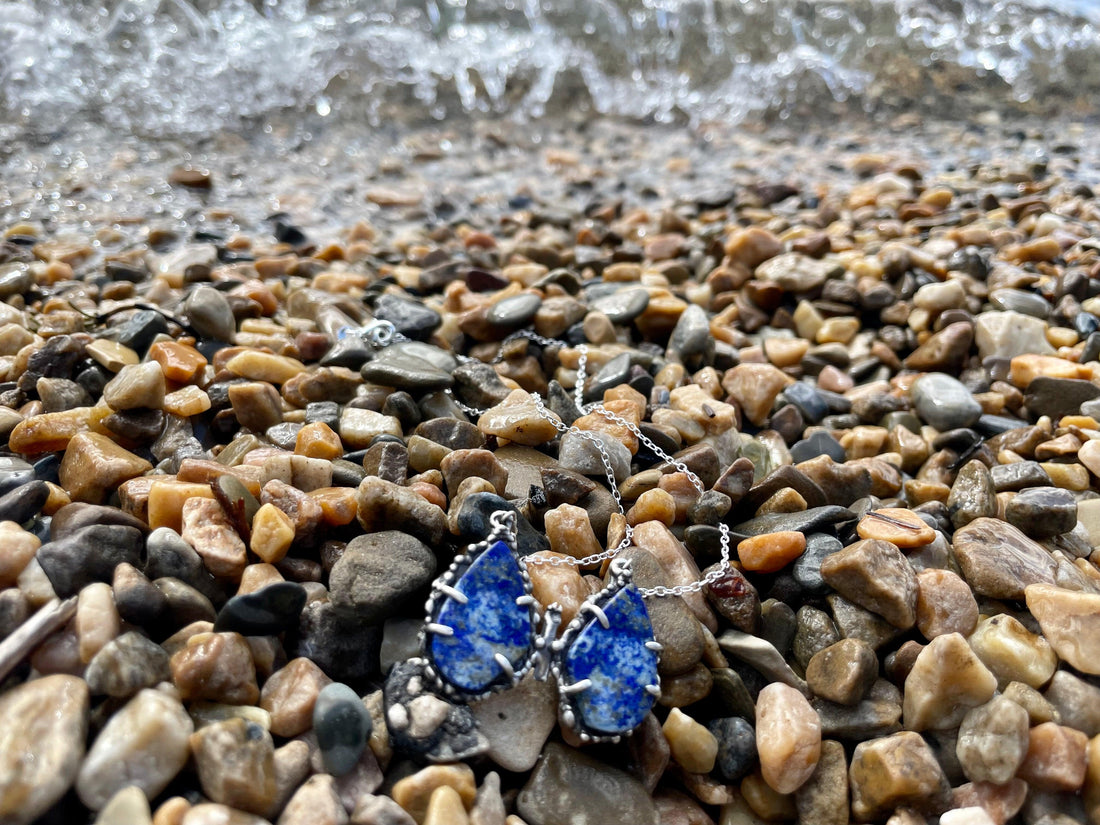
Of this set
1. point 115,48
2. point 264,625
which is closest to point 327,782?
point 264,625

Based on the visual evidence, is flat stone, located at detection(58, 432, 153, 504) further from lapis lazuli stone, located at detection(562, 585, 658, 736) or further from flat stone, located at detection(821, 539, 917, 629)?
flat stone, located at detection(821, 539, 917, 629)

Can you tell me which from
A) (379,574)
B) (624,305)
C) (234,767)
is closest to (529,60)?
(624,305)

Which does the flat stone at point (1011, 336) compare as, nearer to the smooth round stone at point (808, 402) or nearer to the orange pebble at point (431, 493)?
the smooth round stone at point (808, 402)

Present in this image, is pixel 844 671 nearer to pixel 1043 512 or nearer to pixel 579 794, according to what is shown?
pixel 579 794

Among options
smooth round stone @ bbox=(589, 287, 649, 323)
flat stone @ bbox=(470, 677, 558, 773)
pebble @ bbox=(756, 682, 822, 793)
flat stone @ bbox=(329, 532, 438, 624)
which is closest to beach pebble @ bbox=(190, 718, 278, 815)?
flat stone @ bbox=(329, 532, 438, 624)

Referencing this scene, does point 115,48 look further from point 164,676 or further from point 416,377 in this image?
point 164,676

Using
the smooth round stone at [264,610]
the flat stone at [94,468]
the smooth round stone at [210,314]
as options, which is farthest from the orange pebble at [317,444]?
the smooth round stone at [210,314]
